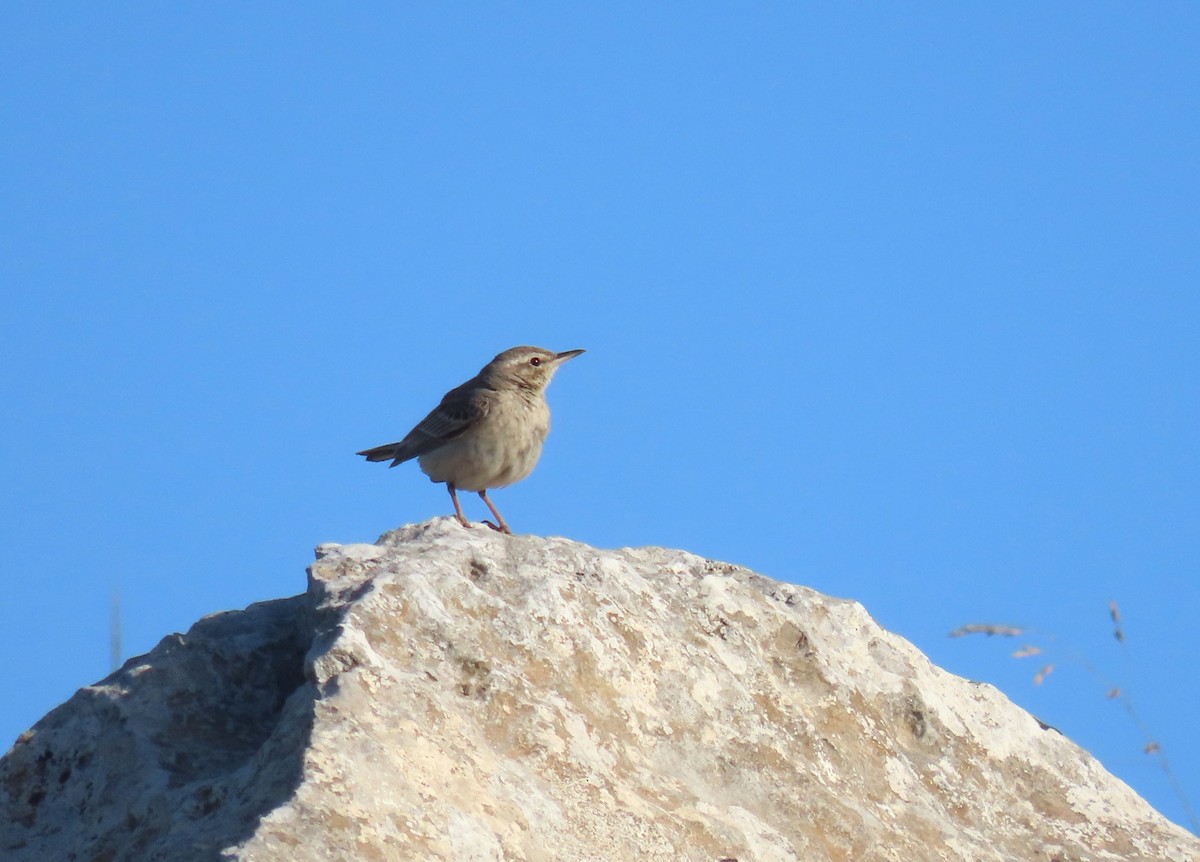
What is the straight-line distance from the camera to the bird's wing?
10.0 metres

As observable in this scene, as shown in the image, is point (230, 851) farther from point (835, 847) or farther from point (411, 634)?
point (835, 847)

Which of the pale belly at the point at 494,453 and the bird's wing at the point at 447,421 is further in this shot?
the bird's wing at the point at 447,421

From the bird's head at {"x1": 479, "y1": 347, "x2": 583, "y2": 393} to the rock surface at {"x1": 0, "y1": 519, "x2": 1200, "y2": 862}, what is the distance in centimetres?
514

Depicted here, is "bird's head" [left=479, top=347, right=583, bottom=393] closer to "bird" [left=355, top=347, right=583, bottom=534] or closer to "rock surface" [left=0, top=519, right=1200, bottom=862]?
"bird" [left=355, top=347, right=583, bottom=534]

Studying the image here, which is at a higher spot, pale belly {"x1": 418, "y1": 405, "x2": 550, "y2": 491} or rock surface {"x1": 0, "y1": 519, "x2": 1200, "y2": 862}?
pale belly {"x1": 418, "y1": 405, "x2": 550, "y2": 491}

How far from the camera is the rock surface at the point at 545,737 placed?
3.67 m

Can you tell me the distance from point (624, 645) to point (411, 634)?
2.64ft

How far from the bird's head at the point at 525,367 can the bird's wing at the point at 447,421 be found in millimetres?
189

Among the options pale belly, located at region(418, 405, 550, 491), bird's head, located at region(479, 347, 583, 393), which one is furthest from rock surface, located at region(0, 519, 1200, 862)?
bird's head, located at region(479, 347, 583, 393)

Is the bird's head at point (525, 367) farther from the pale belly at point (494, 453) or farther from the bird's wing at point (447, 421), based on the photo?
the pale belly at point (494, 453)

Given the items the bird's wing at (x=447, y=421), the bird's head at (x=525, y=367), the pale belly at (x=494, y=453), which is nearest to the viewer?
the pale belly at (x=494, y=453)

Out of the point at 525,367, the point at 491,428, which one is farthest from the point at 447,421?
the point at 525,367

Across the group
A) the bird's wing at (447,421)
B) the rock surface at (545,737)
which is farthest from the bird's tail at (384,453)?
the rock surface at (545,737)

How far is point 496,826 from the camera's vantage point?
12.1ft
